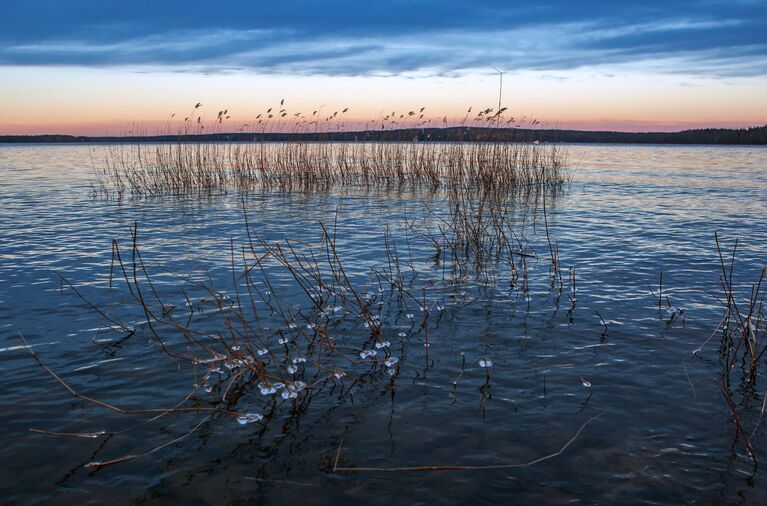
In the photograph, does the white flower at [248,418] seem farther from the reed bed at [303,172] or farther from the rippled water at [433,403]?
the reed bed at [303,172]

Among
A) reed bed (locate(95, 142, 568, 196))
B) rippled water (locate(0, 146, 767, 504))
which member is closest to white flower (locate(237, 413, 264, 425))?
rippled water (locate(0, 146, 767, 504))

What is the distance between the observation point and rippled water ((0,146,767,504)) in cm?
332

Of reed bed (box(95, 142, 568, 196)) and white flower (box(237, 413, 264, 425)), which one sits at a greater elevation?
reed bed (box(95, 142, 568, 196))

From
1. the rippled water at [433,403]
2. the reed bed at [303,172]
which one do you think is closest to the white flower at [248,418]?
the rippled water at [433,403]

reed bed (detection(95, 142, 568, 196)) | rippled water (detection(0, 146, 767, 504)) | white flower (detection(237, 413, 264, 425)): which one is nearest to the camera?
rippled water (detection(0, 146, 767, 504))

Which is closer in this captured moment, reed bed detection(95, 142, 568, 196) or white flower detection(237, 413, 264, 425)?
white flower detection(237, 413, 264, 425)

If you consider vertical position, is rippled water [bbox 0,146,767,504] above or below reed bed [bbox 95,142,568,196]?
below

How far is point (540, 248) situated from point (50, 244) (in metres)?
9.03

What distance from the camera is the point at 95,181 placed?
23.7m

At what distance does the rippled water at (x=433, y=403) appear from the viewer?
10.9 feet

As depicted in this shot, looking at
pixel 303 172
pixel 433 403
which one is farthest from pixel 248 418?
pixel 303 172

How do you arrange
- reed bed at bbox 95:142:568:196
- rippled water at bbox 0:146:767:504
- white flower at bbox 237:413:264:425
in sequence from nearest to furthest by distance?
rippled water at bbox 0:146:767:504 < white flower at bbox 237:413:264:425 < reed bed at bbox 95:142:568:196

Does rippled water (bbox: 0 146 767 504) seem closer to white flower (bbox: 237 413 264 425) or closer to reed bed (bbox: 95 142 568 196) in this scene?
white flower (bbox: 237 413 264 425)

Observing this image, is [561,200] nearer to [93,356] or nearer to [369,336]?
[369,336]
